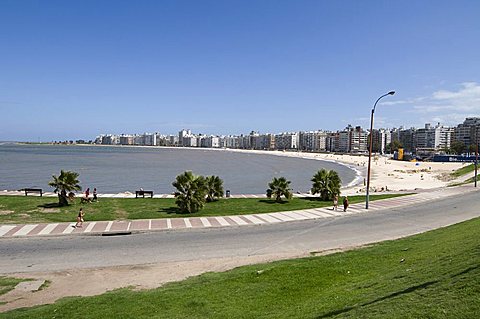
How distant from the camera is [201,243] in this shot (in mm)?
17562

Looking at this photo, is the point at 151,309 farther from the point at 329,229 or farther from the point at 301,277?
the point at 329,229

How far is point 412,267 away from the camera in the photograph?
33.2 feet

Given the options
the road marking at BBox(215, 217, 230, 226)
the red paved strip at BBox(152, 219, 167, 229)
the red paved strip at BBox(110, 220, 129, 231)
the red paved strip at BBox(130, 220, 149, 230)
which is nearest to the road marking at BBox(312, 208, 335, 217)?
the road marking at BBox(215, 217, 230, 226)

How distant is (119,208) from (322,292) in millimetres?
20165

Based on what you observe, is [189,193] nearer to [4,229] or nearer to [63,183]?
[63,183]

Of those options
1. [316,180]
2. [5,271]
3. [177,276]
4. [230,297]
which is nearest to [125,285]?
[177,276]

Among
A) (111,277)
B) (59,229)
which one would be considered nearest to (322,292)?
(111,277)

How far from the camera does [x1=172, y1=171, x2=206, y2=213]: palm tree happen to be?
25.2 meters

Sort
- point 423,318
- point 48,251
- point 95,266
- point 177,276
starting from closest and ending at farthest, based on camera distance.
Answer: point 423,318 → point 177,276 → point 95,266 → point 48,251

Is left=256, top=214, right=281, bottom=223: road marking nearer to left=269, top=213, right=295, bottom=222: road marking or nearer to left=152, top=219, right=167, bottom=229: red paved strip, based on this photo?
left=269, top=213, right=295, bottom=222: road marking

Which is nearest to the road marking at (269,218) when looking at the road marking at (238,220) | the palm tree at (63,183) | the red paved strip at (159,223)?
the road marking at (238,220)

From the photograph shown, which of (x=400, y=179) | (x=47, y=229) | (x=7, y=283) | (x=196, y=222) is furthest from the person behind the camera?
(x=400, y=179)

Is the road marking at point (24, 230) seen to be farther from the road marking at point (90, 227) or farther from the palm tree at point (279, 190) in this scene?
the palm tree at point (279, 190)

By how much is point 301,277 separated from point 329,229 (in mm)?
10163
